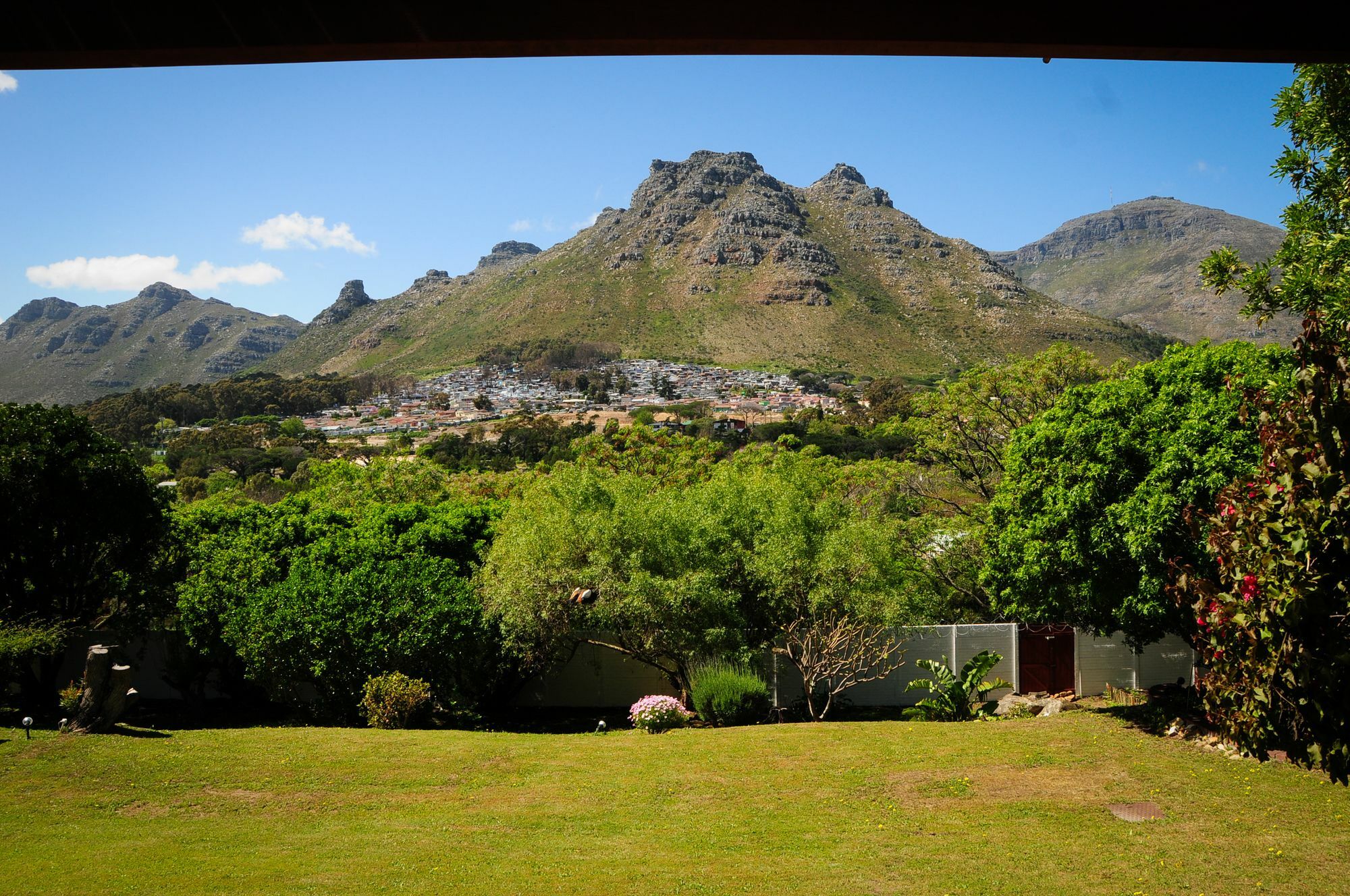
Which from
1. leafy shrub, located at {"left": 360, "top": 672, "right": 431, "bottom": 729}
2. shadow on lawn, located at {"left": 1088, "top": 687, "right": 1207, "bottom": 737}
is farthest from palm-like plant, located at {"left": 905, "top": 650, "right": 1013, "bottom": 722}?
leafy shrub, located at {"left": 360, "top": 672, "right": 431, "bottom": 729}

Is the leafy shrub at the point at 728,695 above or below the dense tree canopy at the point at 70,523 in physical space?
below

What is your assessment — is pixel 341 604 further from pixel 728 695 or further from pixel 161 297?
pixel 161 297

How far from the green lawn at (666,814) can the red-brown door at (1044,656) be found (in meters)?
4.71

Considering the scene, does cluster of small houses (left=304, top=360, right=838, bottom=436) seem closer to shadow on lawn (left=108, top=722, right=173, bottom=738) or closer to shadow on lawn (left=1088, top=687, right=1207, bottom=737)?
shadow on lawn (left=1088, top=687, right=1207, bottom=737)

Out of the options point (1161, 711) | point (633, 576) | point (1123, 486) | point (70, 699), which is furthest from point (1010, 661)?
point (70, 699)

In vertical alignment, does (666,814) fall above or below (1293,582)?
below

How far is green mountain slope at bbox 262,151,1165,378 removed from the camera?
9000cm

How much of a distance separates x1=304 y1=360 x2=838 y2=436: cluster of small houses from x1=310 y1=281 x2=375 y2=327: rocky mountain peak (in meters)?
45.8

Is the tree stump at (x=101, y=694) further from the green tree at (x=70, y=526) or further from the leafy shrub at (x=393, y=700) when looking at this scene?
the leafy shrub at (x=393, y=700)

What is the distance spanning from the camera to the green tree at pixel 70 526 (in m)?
16.9

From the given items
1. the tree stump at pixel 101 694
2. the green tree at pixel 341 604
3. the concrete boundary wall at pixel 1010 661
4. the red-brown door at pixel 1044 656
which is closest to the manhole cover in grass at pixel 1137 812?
the concrete boundary wall at pixel 1010 661

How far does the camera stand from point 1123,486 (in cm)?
1441

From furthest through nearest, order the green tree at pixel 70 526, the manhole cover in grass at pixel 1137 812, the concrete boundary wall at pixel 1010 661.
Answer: the concrete boundary wall at pixel 1010 661 → the green tree at pixel 70 526 → the manhole cover in grass at pixel 1137 812

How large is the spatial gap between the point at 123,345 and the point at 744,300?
87314 millimetres
